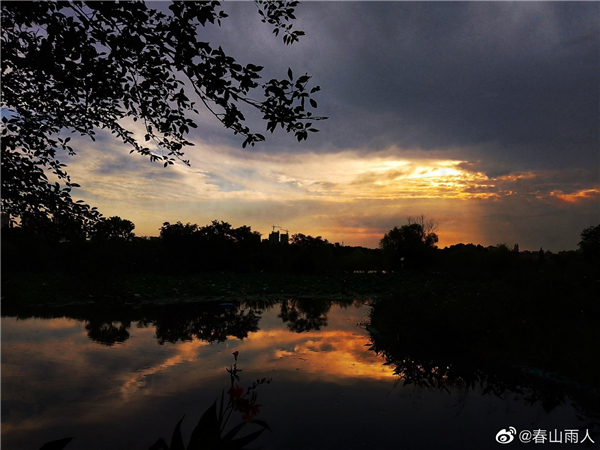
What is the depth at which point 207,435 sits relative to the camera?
3945 mm

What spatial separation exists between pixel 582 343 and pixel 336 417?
557 centimetres

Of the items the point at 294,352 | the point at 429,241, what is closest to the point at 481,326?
the point at 294,352

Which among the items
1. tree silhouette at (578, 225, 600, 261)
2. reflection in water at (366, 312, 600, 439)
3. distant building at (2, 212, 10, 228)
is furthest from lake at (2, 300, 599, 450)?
tree silhouette at (578, 225, 600, 261)

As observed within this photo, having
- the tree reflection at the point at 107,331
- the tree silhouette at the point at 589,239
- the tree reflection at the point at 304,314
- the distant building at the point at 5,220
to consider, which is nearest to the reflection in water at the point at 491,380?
the tree reflection at the point at 304,314

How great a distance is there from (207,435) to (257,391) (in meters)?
4.15

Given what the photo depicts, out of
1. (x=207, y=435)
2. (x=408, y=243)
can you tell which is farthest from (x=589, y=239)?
(x=207, y=435)

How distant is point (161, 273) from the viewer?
124 feet

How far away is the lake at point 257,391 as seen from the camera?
604 cm

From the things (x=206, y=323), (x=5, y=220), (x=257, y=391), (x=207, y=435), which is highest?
(x=5, y=220)

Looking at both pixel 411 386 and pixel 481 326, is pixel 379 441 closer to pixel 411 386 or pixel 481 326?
pixel 411 386

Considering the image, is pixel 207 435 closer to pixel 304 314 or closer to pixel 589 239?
pixel 304 314

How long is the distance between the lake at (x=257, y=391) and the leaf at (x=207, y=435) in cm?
204

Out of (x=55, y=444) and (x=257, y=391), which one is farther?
(x=257, y=391)

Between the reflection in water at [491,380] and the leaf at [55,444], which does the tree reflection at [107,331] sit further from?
the leaf at [55,444]
